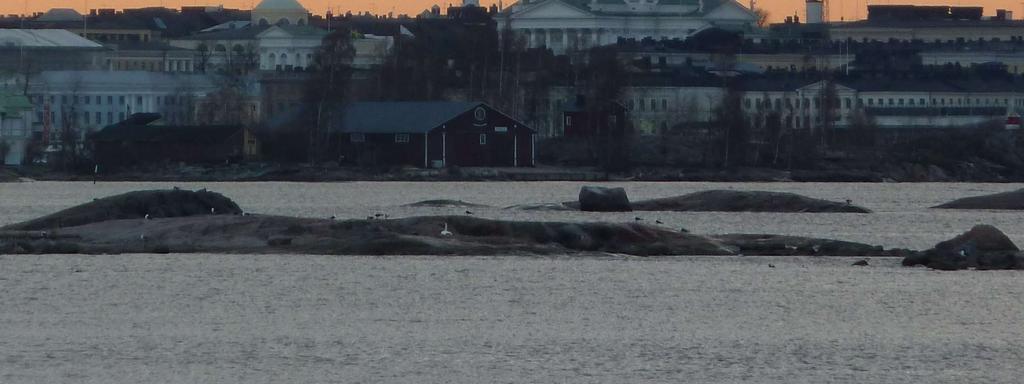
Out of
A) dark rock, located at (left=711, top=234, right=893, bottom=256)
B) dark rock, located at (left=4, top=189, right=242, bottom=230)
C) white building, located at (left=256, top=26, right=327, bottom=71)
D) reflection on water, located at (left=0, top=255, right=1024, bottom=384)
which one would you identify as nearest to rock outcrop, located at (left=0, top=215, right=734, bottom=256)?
dark rock, located at (left=711, top=234, right=893, bottom=256)

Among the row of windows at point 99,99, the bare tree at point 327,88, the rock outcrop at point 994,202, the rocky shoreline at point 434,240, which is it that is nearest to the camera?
the rocky shoreline at point 434,240

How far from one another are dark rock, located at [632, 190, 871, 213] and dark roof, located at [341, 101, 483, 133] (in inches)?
1249

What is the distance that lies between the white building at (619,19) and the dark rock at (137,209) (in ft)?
325

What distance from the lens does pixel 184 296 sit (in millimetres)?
34688

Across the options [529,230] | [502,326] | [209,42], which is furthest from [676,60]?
[502,326]

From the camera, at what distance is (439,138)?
9075 centimetres

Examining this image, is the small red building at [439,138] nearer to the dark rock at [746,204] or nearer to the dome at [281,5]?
the dark rock at [746,204]

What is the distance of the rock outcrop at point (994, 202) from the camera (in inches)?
Result: 2415

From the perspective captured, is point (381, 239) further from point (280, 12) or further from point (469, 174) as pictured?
point (280, 12)

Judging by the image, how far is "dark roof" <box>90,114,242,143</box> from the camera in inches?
3610

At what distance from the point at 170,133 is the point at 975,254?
183 ft

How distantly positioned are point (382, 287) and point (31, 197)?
3354 cm

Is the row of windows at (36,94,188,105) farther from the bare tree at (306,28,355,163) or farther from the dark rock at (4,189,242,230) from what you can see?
the dark rock at (4,189,242,230)

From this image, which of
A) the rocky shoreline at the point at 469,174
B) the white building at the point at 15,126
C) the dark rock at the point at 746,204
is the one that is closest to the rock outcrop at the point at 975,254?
the dark rock at the point at 746,204
